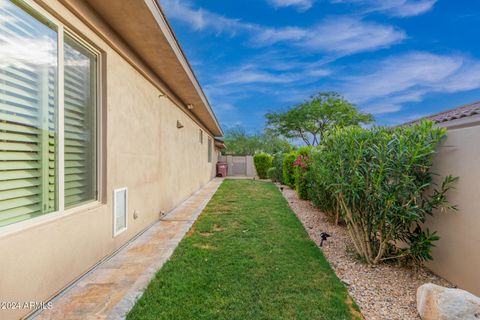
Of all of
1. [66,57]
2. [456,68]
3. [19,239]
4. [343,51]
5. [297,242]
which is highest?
[343,51]

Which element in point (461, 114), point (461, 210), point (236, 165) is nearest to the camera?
point (461, 210)

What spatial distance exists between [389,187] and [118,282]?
12.3ft

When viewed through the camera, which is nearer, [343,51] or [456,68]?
[456,68]

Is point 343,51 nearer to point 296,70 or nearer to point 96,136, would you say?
point 296,70

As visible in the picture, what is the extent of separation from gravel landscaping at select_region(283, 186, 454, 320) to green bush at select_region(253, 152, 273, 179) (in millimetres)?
14399

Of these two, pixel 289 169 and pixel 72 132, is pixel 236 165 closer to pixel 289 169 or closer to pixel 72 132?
pixel 289 169

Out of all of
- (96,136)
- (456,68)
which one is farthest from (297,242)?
(456,68)

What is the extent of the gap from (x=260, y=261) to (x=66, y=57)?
3.78 m

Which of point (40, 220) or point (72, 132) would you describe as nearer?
point (40, 220)

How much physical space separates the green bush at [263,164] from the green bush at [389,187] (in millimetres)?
15156

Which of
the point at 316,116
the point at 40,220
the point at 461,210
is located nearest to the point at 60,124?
the point at 40,220

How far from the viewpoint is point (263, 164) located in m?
19.2

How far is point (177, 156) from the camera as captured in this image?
7.76m

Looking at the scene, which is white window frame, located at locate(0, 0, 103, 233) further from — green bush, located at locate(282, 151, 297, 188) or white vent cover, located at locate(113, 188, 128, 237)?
green bush, located at locate(282, 151, 297, 188)
